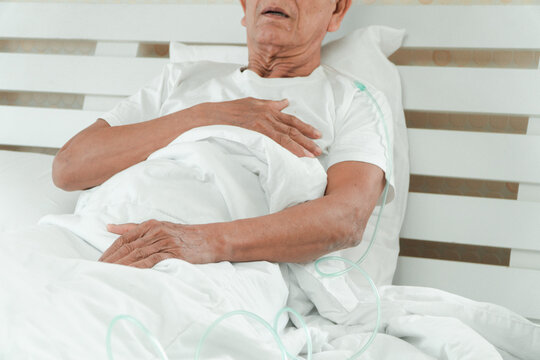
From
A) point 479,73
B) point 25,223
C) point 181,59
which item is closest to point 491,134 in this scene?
point 479,73

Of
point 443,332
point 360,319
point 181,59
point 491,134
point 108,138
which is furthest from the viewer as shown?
point 181,59

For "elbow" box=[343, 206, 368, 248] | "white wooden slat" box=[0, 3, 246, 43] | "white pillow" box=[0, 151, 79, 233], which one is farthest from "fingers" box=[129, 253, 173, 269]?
"white wooden slat" box=[0, 3, 246, 43]

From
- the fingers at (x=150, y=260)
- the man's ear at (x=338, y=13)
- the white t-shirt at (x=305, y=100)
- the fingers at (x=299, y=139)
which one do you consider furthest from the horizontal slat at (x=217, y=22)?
the fingers at (x=150, y=260)

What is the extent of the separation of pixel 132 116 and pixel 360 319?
2.58 ft

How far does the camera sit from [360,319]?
1.22 metres

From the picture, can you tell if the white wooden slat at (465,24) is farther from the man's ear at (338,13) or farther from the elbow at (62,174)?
the elbow at (62,174)

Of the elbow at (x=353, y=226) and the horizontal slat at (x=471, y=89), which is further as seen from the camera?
the horizontal slat at (x=471, y=89)

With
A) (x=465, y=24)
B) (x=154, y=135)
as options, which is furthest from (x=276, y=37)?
(x=465, y=24)

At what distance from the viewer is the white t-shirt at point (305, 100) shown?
145cm

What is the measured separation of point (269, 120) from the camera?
1402 millimetres

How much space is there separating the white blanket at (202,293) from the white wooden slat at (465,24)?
0.62 m

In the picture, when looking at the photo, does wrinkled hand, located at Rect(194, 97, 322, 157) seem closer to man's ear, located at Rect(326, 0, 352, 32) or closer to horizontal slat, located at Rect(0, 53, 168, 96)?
man's ear, located at Rect(326, 0, 352, 32)

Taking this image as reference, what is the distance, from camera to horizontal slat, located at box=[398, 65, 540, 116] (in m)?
1.60

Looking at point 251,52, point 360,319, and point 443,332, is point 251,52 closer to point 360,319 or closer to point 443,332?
point 360,319
